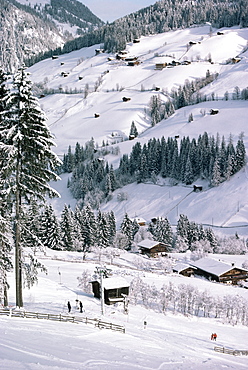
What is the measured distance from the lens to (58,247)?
62.8m

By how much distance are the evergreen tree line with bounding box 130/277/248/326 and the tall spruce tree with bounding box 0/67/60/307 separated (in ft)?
72.1

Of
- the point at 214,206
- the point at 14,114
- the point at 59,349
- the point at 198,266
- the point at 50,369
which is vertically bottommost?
the point at 198,266

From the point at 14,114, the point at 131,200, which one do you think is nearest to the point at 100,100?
the point at 131,200

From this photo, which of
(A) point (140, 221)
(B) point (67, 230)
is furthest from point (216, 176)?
(B) point (67, 230)

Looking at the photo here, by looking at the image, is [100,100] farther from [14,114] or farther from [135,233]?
[14,114]

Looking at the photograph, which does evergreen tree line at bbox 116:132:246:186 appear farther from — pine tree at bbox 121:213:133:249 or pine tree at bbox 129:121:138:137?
pine tree at bbox 121:213:133:249

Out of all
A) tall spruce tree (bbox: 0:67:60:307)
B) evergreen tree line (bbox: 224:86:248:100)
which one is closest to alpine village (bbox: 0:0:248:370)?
tall spruce tree (bbox: 0:67:60:307)

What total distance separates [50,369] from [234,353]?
15.4 meters

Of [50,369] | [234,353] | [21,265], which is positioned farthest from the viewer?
[234,353]

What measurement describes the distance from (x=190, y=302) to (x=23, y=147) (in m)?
27.6

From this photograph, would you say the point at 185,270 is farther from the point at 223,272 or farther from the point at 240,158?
the point at 240,158

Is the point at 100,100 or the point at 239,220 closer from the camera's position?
the point at 239,220

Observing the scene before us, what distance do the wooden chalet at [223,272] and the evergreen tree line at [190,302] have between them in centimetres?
1649

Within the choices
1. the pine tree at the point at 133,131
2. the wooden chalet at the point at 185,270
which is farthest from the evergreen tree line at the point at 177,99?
the wooden chalet at the point at 185,270
